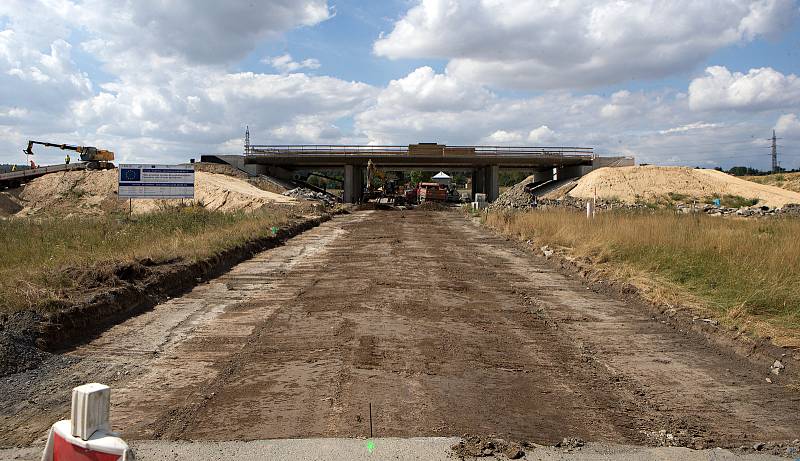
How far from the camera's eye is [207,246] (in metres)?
15.9

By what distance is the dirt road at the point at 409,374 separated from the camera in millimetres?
5324

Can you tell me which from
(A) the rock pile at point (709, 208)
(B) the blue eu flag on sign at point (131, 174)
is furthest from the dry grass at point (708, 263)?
(B) the blue eu flag on sign at point (131, 174)

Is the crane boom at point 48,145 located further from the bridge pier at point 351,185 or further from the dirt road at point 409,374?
the dirt road at point 409,374

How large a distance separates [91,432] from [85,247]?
13397 mm

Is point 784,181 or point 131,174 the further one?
point 784,181

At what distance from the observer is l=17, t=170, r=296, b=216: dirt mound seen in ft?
151

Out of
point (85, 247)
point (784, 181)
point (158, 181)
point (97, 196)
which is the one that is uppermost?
point (784, 181)

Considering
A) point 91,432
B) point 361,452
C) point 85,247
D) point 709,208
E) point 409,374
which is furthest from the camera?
point 709,208

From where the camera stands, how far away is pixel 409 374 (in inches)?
262

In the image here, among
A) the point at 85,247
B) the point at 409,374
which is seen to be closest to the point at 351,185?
the point at 85,247

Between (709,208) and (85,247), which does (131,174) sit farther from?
(709,208)

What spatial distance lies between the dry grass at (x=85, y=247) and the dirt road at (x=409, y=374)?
1574mm

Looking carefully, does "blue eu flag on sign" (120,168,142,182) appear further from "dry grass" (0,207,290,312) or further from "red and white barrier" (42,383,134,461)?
"red and white barrier" (42,383,134,461)

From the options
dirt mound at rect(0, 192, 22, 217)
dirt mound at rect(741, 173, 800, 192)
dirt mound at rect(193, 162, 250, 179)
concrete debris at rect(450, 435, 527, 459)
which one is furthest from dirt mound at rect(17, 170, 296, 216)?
dirt mound at rect(741, 173, 800, 192)
